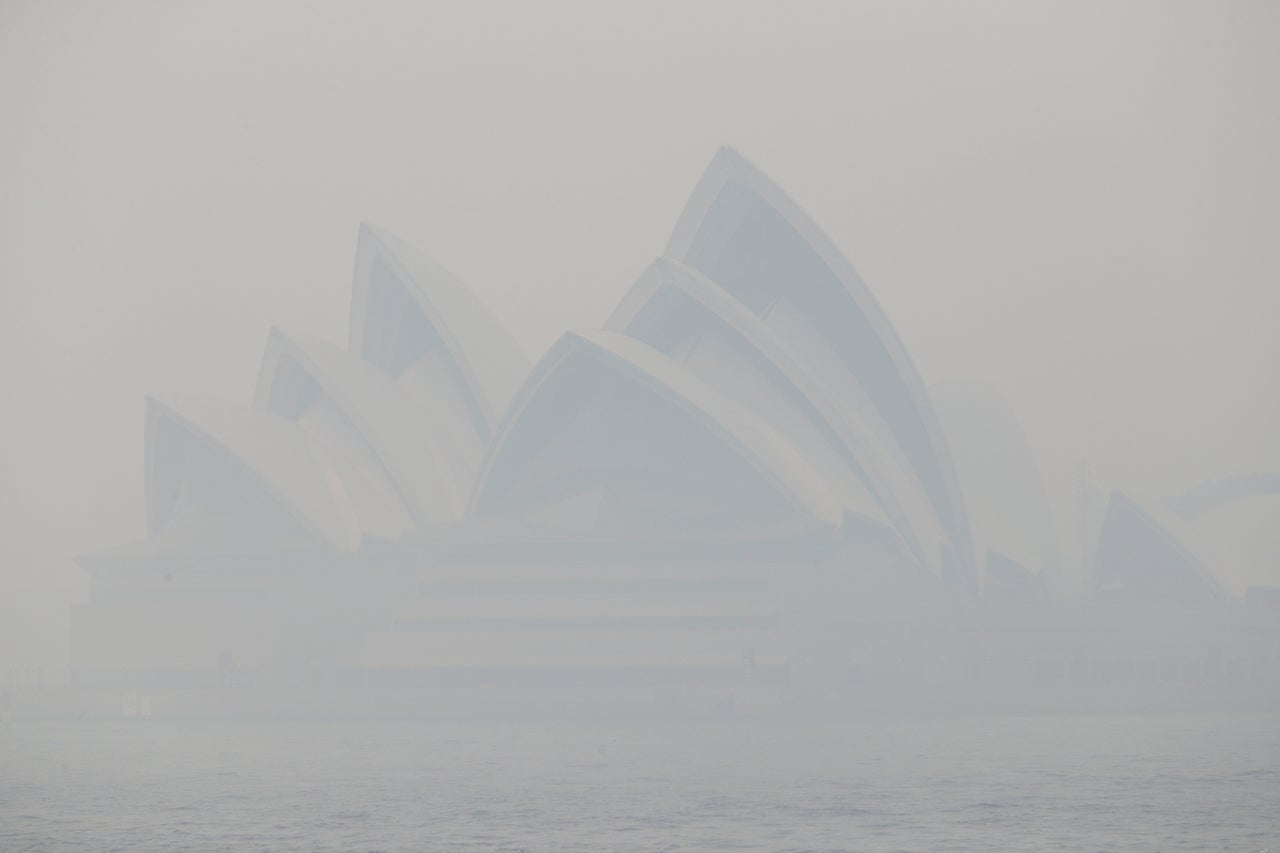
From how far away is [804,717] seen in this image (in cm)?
6875

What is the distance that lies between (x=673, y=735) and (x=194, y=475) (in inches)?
1148

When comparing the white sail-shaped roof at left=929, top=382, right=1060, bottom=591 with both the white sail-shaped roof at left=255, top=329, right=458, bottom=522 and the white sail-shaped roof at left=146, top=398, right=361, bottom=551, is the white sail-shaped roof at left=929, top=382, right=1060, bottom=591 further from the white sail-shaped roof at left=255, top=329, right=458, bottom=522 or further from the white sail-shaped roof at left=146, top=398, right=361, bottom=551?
the white sail-shaped roof at left=146, top=398, right=361, bottom=551

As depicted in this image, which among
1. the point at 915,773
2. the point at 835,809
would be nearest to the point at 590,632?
the point at 915,773

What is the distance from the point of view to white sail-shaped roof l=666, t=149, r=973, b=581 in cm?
7225

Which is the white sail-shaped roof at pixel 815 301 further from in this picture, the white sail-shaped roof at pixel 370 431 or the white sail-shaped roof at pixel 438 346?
the white sail-shaped roof at pixel 370 431

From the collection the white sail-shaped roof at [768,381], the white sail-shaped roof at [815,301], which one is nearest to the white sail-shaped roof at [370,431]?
the white sail-shaped roof at [768,381]

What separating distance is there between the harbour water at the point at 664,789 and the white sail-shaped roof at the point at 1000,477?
639 inches

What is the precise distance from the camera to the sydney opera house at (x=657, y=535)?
2790 inches

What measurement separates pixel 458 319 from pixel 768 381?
14.3 m

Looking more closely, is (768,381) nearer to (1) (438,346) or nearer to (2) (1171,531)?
(1) (438,346)

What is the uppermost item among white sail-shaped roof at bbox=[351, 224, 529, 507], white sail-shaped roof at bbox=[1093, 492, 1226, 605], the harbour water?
white sail-shaped roof at bbox=[351, 224, 529, 507]

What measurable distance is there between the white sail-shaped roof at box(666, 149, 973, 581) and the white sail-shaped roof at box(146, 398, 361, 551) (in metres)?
16.9

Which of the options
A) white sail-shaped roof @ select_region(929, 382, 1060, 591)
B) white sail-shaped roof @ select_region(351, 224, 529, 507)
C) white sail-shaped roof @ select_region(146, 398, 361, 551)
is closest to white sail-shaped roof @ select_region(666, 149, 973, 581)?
white sail-shaped roof @ select_region(929, 382, 1060, 591)

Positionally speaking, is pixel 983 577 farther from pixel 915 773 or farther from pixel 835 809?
pixel 835 809
